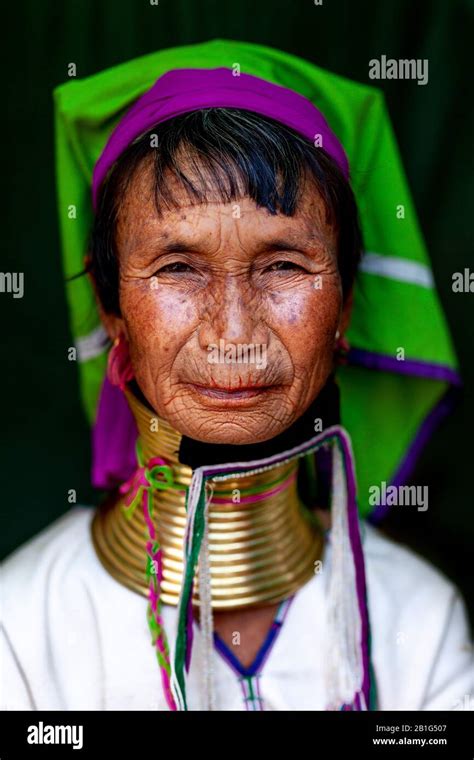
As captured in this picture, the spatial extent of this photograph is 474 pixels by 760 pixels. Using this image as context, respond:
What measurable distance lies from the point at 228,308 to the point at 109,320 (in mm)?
429

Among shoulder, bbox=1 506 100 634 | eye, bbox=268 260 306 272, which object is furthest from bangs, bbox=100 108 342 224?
shoulder, bbox=1 506 100 634

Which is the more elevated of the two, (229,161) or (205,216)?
(229,161)

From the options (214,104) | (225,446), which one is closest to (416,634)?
(225,446)

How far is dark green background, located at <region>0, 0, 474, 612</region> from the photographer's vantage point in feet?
9.86

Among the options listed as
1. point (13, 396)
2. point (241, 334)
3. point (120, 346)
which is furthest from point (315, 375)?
point (13, 396)

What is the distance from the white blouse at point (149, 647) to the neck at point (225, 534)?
7 cm

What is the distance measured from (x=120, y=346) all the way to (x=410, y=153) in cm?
161

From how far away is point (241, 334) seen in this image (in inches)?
73.5

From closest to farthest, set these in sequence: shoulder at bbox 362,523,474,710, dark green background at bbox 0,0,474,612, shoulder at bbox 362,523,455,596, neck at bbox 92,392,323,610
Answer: neck at bbox 92,392,323,610, shoulder at bbox 362,523,474,710, shoulder at bbox 362,523,455,596, dark green background at bbox 0,0,474,612

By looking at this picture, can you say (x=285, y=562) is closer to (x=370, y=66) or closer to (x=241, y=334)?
(x=241, y=334)

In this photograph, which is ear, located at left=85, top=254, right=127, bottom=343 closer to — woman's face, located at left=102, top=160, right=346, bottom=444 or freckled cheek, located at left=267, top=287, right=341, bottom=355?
woman's face, located at left=102, top=160, right=346, bottom=444

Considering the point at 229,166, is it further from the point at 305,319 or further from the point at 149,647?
the point at 149,647

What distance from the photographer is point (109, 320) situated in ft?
7.27

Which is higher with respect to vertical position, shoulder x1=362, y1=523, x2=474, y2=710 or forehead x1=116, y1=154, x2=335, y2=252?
forehead x1=116, y1=154, x2=335, y2=252
